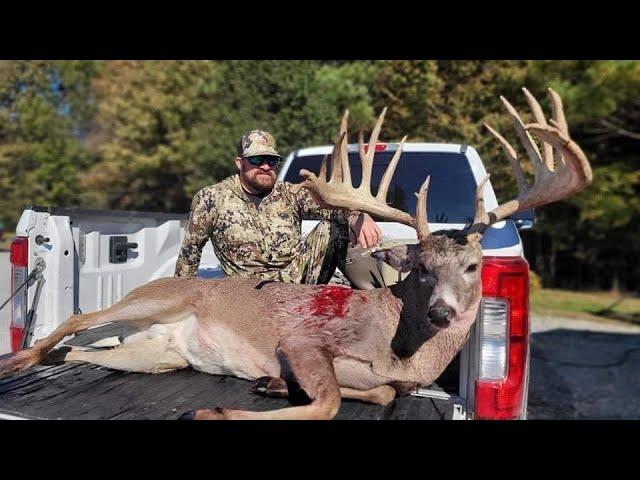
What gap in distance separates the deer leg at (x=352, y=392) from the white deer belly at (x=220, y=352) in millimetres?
182

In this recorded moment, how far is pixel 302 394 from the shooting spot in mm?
3199

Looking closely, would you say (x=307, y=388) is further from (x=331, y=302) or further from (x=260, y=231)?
(x=260, y=231)

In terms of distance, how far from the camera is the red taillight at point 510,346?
3008mm

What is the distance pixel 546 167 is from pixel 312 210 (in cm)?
163

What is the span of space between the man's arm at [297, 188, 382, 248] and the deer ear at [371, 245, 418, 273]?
0.37 metres

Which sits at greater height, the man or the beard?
the beard

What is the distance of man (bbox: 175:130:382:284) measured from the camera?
421cm

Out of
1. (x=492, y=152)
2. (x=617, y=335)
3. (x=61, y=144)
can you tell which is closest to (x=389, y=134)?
(x=492, y=152)

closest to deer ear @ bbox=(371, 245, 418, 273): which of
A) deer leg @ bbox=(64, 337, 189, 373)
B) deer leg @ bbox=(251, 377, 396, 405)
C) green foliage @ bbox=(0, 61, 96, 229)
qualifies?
deer leg @ bbox=(251, 377, 396, 405)

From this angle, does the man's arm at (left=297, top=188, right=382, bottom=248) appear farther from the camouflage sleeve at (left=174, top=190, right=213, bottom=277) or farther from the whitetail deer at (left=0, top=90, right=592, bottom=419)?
the camouflage sleeve at (left=174, top=190, right=213, bottom=277)

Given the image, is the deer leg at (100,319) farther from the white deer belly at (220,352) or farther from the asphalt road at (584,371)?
the asphalt road at (584,371)

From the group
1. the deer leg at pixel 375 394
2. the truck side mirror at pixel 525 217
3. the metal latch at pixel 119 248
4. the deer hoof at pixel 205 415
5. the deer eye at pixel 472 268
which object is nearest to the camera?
the deer hoof at pixel 205 415

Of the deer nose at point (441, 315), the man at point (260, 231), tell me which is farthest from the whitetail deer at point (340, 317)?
the man at point (260, 231)
